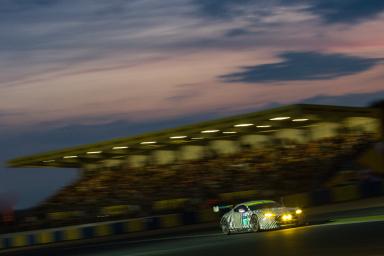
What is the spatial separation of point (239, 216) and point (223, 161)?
73.8 ft

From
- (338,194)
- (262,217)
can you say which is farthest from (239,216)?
(338,194)

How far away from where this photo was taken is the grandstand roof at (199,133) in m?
43.0

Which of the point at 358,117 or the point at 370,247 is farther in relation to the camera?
the point at 358,117

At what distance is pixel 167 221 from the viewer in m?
40.4

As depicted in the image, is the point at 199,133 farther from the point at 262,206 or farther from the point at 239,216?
the point at 262,206

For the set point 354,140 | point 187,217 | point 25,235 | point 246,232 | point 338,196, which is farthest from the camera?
point 25,235

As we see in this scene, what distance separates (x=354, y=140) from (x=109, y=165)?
2452 centimetres

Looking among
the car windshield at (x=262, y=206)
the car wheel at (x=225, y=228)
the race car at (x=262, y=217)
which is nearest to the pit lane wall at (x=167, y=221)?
the car wheel at (x=225, y=228)

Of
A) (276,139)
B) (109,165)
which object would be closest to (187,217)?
(276,139)

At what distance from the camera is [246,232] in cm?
2658

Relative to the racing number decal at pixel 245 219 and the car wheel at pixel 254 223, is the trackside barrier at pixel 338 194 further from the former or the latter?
the car wheel at pixel 254 223

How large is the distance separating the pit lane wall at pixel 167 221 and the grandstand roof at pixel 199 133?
490 centimetres

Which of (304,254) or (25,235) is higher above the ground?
(304,254)

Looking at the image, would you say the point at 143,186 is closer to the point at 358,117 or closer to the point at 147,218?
the point at 147,218
